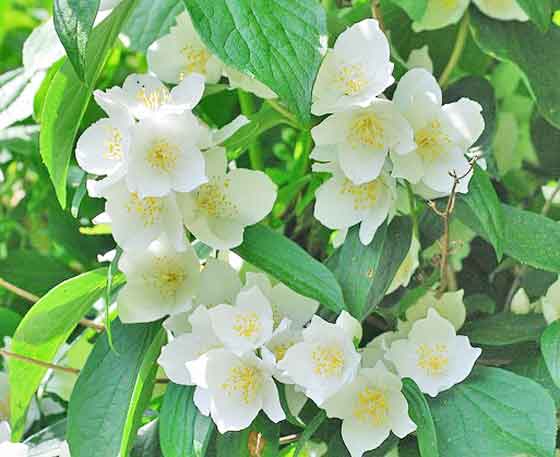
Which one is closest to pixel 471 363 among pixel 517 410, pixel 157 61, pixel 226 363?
pixel 517 410

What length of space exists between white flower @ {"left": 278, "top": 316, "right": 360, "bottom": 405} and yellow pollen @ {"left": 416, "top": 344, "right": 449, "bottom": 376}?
58mm

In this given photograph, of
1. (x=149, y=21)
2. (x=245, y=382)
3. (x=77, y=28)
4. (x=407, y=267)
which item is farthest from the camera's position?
(x=149, y=21)

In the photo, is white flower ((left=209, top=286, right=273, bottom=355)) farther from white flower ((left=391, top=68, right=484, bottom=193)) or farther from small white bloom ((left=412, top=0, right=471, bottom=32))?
small white bloom ((left=412, top=0, right=471, bottom=32))

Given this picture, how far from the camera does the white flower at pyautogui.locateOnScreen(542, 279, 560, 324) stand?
2.76 feet

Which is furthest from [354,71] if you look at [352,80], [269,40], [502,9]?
[502,9]

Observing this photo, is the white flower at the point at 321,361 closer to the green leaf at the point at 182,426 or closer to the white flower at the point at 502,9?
the green leaf at the point at 182,426

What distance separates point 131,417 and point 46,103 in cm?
25

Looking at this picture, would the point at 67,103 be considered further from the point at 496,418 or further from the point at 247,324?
the point at 496,418

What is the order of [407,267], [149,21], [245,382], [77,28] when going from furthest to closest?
1. [149,21]
2. [407,267]
3. [245,382]
4. [77,28]

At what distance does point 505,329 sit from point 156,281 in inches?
11.3

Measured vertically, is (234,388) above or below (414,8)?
below

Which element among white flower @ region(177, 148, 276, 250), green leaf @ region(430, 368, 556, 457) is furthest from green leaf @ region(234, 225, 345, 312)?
green leaf @ region(430, 368, 556, 457)

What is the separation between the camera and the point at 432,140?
2.63ft

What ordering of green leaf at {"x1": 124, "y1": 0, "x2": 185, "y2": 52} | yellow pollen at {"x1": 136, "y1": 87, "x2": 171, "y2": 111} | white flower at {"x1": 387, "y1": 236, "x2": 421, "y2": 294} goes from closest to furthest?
1. yellow pollen at {"x1": 136, "y1": 87, "x2": 171, "y2": 111}
2. white flower at {"x1": 387, "y1": 236, "x2": 421, "y2": 294}
3. green leaf at {"x1": 124, "y1": 0, "x2": 185, "y2": 52}
